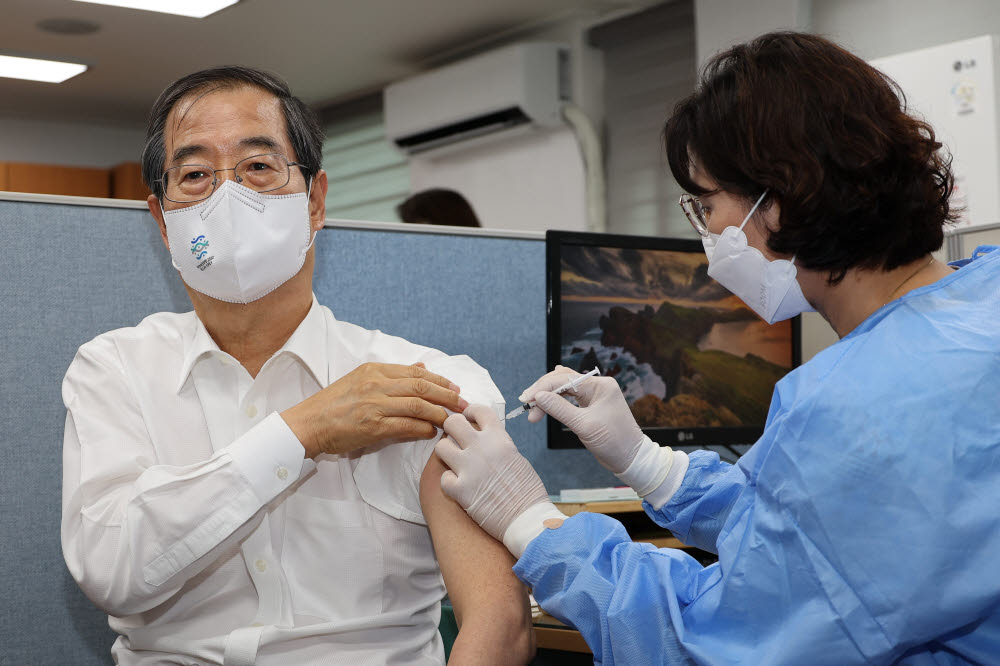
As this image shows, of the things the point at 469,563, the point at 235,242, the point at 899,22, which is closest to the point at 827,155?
the point at 469,563

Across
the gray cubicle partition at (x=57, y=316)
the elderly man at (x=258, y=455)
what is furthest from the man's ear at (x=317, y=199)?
the gray cubicle partition at (x=57, y=316)

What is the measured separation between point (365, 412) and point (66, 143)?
6.71 metres

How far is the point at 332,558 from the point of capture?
127cm

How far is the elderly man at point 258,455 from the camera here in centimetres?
114

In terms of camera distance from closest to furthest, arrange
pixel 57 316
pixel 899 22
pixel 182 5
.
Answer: pixel 57 316
pixel 182 5
pixel 899 22

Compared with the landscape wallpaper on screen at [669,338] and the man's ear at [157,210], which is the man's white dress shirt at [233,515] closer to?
the man's ear at [157,210]

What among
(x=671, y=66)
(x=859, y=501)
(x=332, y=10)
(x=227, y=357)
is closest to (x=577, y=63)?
(x=671, y=66)

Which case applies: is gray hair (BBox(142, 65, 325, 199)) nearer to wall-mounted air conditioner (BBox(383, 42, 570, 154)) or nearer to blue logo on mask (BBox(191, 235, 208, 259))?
blue logo on mask (BBox(191, 235, 208, 259))

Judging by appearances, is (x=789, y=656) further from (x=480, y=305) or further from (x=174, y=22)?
(x=174, y=22)

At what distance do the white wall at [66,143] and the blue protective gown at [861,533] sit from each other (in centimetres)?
642

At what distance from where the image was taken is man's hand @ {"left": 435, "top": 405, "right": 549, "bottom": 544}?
1.18 m

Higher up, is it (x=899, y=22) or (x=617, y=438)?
(x=899, y=22)

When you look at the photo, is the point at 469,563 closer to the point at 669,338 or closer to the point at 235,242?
the point at 235,242

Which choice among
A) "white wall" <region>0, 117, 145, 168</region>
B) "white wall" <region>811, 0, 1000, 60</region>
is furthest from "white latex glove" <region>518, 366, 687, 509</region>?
"white wall" <region>0, 117, 145, 168</region>
